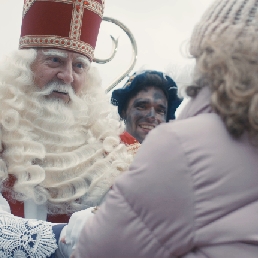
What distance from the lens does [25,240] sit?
208cm

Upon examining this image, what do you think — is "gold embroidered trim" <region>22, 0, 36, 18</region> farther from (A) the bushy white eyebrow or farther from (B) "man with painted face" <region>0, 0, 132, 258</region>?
(A) the bushy white eyebrow

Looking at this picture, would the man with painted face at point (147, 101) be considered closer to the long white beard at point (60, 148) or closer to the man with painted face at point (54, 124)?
the man with painted face at point (54, 124)

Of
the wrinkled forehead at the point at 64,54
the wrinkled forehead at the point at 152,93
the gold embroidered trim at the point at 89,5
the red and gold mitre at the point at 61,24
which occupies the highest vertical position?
the gold embroidered trim at the point at 89,5

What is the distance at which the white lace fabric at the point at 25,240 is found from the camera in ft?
6.75

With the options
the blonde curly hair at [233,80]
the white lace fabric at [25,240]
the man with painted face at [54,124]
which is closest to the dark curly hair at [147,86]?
the man with painted face at [54,124]

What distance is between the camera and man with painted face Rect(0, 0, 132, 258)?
2688 millimetres

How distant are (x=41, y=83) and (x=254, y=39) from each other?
82.0 inches

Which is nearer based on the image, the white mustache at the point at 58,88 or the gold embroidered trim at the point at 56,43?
the white mustache at the point at 58,88

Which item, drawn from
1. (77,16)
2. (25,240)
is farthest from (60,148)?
(77,16)

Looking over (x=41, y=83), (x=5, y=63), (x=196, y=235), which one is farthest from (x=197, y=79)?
(x=5, y=63)

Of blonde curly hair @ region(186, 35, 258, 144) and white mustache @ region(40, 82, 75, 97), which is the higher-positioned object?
blonde curly hair @ region(186, 35, 258, 144)

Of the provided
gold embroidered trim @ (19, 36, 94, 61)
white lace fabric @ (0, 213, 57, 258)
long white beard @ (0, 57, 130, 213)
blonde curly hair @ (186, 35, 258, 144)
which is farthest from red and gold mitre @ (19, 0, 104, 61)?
blonde curly hair @ (186, 35, 258, 144)

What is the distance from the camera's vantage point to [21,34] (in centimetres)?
354

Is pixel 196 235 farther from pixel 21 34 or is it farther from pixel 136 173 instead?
pixel 21 34
